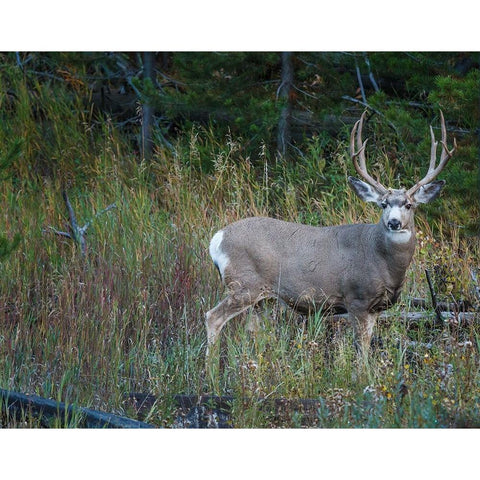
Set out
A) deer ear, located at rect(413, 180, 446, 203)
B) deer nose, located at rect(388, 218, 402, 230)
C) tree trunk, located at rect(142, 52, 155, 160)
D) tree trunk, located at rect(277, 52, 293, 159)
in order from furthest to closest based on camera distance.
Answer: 1. tree trunk, located at rect(142, 52, 155, 160)
2. tree trunk, located at rect(277, 52, 293, 159)
3. deer ear, located at rect(413, 180, 446, 203)
4. deer nose, located at rect(388, 218, 402, 230)

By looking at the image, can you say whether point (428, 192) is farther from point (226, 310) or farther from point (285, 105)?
point (285, 105)

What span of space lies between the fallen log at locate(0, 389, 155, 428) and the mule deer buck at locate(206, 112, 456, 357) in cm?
105

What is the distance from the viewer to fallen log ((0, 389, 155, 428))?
16.1 feet

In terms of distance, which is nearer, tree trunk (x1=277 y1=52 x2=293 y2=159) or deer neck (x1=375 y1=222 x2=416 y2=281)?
deer neck (x1=375 y1=222 x2=416 y2=281)

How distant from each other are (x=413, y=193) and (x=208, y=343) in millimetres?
1581

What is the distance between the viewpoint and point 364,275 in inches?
233

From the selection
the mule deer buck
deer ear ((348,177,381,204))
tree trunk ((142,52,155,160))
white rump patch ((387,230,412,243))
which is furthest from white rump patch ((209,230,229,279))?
tree trunk ((142,52,155,160))

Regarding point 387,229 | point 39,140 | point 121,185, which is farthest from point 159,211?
point 387,229

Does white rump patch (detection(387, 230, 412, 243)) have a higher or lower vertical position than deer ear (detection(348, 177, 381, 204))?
lower

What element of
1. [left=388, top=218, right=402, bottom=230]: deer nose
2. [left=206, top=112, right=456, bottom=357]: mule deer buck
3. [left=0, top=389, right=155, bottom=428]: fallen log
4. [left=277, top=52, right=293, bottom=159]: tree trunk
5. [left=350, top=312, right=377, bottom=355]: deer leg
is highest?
[left=277, top=52, right=293, bottom=159]: tree trunk

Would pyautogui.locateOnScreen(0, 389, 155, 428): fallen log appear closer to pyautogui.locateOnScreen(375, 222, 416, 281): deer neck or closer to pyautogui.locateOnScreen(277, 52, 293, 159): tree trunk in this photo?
pyautogui.locateOnScreen(375, 222, 416, 281): deer neck

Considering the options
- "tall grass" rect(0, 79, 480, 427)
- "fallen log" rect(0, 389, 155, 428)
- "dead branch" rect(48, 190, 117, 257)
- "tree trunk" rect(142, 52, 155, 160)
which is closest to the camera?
"fallen log" rect(0, 389, 155, 428)

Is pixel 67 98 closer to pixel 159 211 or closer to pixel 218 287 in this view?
pixel 159 211

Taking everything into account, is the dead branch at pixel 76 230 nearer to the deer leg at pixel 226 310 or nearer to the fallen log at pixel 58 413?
the deer leg at pixel 226 310
